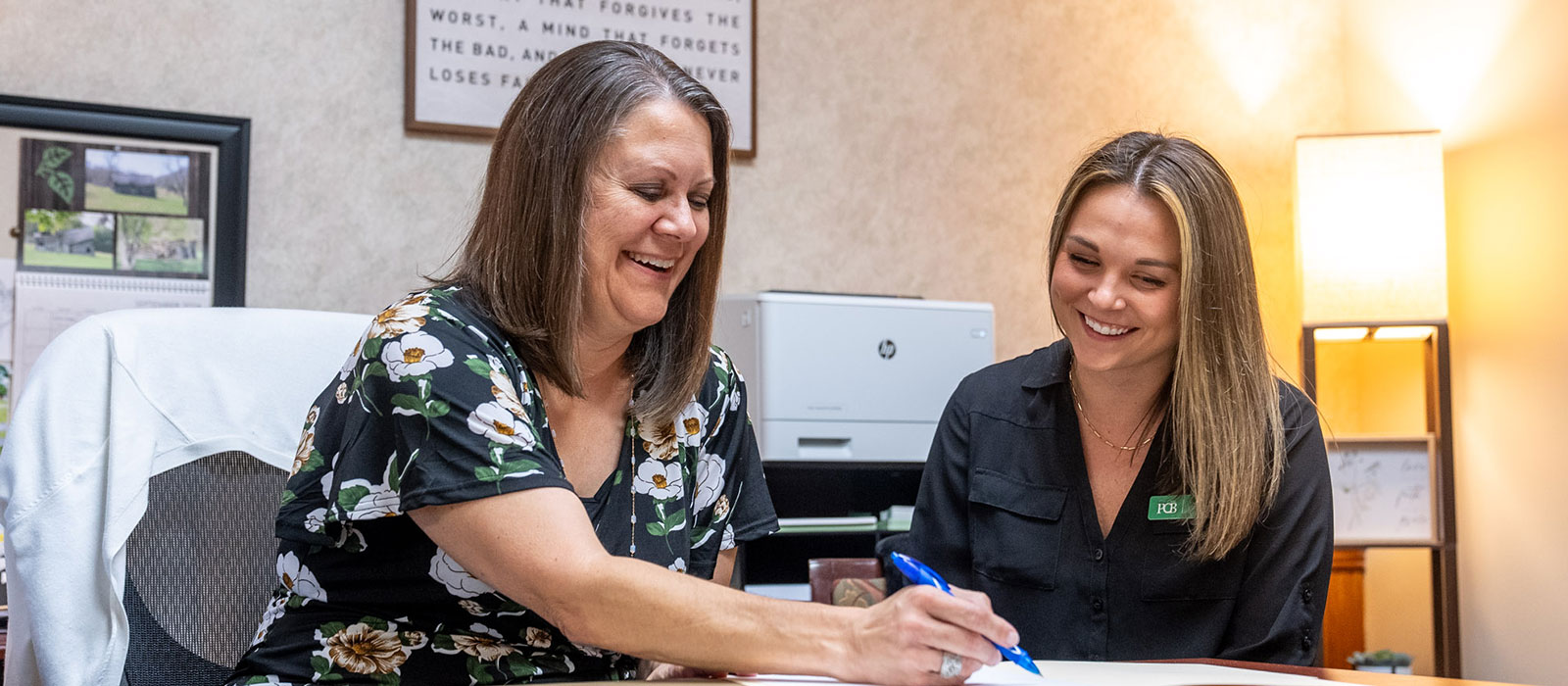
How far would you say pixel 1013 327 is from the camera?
354 cm

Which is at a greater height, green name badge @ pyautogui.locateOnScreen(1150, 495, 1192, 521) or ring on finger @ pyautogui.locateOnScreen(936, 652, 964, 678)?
green name badge @ pyautogui.locateOnScreen(1150, 495, 1192, 521)

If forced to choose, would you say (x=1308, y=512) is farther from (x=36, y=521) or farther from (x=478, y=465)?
(x=36, y=521)

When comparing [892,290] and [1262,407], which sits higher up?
[892,290]

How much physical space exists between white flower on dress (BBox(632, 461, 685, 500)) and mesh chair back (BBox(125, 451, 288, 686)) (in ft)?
1.25

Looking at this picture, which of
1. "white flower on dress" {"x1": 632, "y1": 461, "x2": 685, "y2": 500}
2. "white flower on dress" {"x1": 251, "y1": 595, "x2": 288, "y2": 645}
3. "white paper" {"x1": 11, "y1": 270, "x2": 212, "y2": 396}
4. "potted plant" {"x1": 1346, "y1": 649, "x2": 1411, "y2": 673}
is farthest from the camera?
"potted plant" {"x1": 1346, "y1": 649, "x2": 1411, "y2": 673}

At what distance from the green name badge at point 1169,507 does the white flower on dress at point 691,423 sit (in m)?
0.60

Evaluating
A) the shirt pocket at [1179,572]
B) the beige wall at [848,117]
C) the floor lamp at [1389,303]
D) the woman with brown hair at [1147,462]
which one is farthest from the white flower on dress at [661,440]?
the floor lamp at [1389,303]

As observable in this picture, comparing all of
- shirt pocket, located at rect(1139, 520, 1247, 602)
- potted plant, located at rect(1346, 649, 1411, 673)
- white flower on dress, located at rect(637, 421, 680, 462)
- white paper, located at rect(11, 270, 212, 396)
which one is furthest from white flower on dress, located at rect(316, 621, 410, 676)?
potted plant, located at rect(1346, 649, 1411, 673)

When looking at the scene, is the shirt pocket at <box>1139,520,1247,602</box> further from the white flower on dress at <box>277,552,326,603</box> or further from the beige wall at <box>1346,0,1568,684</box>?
the beige wall at <box>1346,0,1568,684</box>

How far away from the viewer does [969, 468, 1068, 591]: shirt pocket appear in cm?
169

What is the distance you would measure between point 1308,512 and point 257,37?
7.57ft

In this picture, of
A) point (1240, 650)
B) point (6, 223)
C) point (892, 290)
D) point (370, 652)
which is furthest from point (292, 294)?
point (1240, 650)

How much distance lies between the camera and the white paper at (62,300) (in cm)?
262

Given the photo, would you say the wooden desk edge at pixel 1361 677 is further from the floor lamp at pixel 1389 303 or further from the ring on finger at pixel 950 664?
the floor lamp at pixel 1389 303
